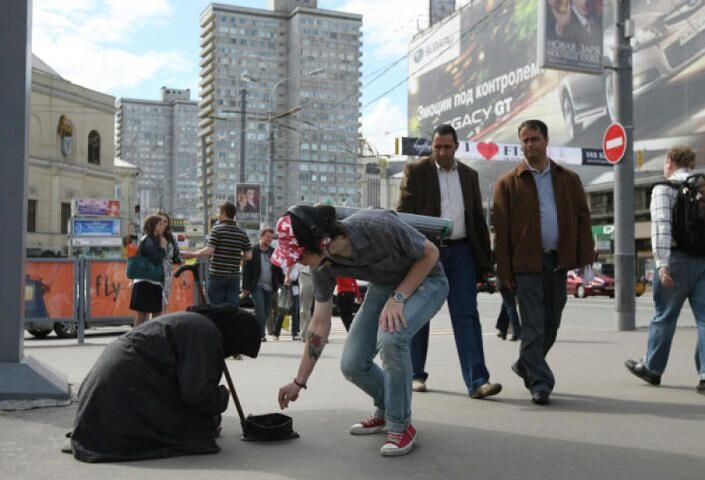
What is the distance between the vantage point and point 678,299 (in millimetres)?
6387

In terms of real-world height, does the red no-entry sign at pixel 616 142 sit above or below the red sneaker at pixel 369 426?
above

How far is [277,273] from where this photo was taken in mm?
12852

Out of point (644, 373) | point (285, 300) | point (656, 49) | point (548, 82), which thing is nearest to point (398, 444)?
point (644, 373)

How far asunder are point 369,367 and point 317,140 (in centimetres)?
6990

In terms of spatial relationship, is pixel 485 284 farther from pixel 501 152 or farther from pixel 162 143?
pixel 162 143

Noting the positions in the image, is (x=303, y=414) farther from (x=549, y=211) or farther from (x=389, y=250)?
(x=549, y=211)

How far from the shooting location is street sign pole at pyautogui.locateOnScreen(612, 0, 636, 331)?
12.7 m

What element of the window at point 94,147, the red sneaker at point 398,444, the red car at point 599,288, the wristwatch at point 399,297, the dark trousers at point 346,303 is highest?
the window at point 94,147

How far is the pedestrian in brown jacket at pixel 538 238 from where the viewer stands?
589cm

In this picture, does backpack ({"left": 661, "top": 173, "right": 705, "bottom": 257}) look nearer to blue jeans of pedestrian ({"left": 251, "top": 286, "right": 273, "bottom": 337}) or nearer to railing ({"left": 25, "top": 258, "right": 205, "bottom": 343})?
blue jeans of pedestrian ({"left": 251, "top": 286, "right": 273, "bottom": 337})

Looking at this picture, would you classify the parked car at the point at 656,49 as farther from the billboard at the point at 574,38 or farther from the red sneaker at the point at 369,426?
the red sneaker at the point at 369,426

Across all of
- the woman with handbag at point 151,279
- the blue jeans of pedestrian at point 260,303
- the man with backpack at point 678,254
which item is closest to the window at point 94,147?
the blue jeans of pedestrian at point 260,303

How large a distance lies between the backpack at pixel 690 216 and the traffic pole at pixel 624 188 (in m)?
6.50

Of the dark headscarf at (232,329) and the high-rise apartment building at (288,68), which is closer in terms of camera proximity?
the dark headscarf at (232,329)
